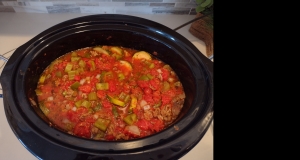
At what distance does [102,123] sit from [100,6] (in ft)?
2.33

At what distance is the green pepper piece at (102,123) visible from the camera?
1.10m

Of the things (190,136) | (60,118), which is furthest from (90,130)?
(190,136)

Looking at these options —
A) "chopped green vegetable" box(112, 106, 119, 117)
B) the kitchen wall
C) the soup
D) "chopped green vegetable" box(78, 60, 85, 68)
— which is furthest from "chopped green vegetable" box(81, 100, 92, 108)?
the kitchen wall

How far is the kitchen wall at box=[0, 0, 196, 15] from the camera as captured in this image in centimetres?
150

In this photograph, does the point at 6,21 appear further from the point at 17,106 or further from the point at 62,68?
the point at 17,106

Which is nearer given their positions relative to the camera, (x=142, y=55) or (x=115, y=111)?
(x=115, y=111)

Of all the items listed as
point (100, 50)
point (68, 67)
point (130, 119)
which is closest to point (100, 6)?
point (100, 50)

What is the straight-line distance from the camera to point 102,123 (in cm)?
111

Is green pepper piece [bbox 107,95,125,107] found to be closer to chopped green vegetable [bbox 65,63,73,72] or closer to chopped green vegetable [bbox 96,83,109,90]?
chopped green vegetable [bbox 96,83,109,90]

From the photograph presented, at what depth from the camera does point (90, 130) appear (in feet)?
3.61

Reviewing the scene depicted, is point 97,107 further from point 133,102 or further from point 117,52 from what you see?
point 117,52

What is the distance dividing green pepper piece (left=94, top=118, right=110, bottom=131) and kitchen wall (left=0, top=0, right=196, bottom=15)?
0.69m

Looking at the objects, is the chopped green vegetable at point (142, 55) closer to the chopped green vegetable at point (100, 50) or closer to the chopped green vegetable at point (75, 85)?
the chopped green vegetable at point (100, 50)
